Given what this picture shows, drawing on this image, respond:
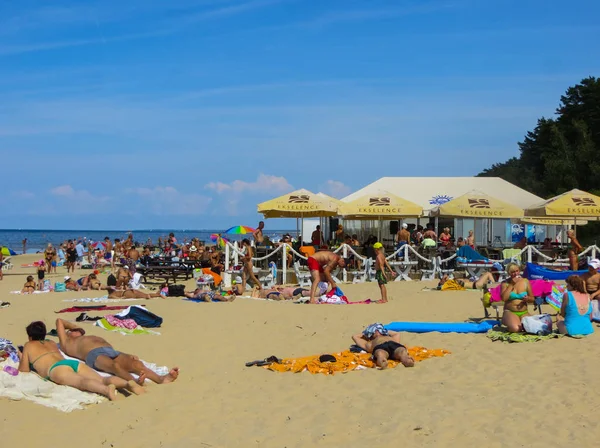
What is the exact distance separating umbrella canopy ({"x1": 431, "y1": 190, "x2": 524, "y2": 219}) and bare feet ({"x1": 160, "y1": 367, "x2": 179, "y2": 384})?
1174 centimetres

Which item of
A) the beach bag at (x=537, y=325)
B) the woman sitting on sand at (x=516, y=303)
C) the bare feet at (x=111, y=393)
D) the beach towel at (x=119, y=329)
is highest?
the woman sitting on sand at (x=516, y=303)

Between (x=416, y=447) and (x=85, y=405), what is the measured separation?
320cm

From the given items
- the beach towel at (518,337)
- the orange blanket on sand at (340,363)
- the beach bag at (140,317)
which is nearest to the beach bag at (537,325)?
the beach towel at (518,337)

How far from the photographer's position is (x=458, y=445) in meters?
5.50

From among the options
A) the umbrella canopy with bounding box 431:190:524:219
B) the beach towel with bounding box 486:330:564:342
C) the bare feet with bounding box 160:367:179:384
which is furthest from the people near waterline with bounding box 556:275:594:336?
the umbrella canopy with bounding box 431:190:524:219

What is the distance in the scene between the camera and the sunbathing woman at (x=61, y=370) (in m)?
7.25

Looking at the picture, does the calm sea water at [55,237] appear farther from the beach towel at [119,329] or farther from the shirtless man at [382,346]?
the shirtless man at [382,346]

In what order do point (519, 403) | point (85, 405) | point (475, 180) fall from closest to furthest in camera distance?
1. point (519, 403)
2. point (85, 405)
3. point (475, 180)

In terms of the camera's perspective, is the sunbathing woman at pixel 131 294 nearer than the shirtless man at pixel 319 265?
No

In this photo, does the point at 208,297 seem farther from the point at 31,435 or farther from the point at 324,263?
the point at 31,435

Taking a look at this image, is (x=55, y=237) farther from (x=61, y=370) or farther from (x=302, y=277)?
(x=61, y=370)

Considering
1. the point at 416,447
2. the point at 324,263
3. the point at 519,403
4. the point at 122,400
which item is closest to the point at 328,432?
the point at 416,447

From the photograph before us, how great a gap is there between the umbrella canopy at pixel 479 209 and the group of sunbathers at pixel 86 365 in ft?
38.8

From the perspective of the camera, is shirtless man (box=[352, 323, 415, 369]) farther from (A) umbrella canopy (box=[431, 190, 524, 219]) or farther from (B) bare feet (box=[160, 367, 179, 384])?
(A) umbrella canopy (box=[431, 190, 524, 219])
